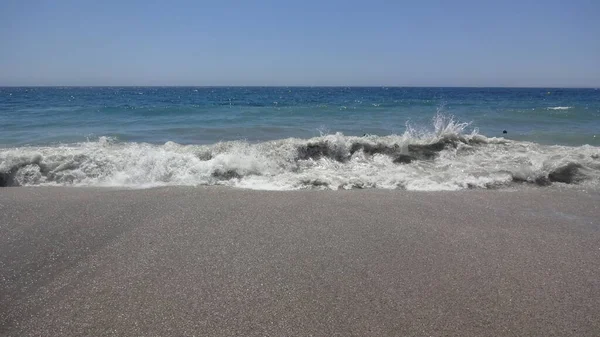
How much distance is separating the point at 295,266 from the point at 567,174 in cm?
523

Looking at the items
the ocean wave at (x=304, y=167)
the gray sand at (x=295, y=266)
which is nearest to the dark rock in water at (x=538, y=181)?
the ocean wave at (x=304, y=167)

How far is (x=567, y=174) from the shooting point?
20.1 ft

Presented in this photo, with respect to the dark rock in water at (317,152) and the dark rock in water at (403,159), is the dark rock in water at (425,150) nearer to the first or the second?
the dark rock in water at (403,159)

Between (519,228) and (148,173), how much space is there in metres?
5.07

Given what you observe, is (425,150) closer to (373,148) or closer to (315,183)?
(373,148)

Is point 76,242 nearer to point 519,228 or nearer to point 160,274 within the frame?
point 160,274

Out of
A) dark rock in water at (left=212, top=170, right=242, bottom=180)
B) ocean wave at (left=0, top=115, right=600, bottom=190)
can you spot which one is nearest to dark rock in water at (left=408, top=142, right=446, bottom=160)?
ocean wave at (left=0, top=115, right=600, bottom=190)

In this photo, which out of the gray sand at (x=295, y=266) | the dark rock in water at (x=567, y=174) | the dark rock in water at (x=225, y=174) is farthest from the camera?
the dark rock in water at (x=225, y=174)

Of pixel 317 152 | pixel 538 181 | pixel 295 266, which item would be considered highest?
pixel 317 152

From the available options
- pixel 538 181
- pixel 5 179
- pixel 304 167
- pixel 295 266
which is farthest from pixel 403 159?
pixel 5 179

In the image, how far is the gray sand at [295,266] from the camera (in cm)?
239

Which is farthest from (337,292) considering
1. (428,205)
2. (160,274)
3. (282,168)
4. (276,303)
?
(282,168)

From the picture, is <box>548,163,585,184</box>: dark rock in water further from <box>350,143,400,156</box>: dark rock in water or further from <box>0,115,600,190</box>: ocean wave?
<box>350,143,400,156</box>: dark rock in water

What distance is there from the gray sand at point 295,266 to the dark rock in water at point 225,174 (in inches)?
55.8
